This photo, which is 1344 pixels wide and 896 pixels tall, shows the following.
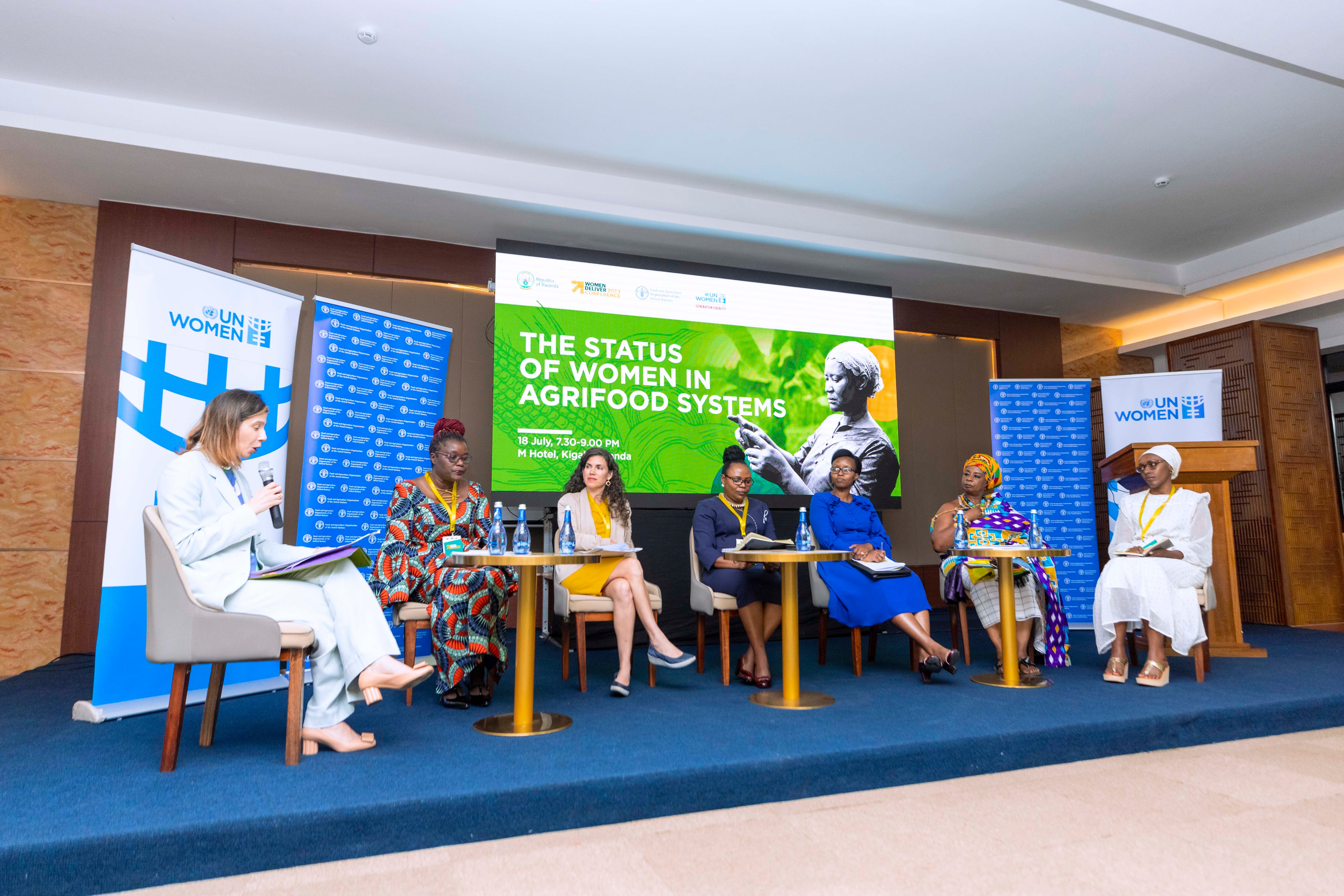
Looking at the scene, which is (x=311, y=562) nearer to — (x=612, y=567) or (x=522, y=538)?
(x=522, y=538)

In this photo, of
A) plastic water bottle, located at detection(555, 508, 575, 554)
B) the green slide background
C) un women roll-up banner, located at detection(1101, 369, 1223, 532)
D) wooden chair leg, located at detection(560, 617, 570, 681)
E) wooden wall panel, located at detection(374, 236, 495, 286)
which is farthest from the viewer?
un women roll-up banner, located at detection(1101, 369, 1223, 532)

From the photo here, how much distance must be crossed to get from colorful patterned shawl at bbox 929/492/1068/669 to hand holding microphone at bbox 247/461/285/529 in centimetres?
304

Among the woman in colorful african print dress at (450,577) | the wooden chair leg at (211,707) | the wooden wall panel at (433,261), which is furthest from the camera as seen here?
the wooden wall panel at (433,261)

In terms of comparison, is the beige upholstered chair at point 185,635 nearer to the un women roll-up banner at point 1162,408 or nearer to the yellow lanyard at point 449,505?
the yellow lanyard at point 449,505

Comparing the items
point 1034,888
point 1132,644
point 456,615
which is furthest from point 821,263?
point 1034,888

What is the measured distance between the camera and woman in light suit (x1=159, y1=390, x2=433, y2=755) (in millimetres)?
2314

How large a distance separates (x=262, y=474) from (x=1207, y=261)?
7.49 metres

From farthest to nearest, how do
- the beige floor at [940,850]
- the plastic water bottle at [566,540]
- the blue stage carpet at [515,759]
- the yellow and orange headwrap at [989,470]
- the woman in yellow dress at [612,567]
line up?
1. the yellow and orange headwrap at [989,470]
2. the woman in yellow dress at [612,567]
3. the plastic water bottle at [566,540]
4. the blue stage carpet at [515,759]
5. the beige floor at [940,850]

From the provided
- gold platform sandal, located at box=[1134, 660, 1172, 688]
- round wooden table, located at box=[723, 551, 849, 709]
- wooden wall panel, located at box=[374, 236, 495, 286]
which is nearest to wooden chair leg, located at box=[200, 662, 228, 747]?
round wooden table, located at box=[723, 551, 849, 709]

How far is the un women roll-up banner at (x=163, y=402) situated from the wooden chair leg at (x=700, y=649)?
78.4 inches

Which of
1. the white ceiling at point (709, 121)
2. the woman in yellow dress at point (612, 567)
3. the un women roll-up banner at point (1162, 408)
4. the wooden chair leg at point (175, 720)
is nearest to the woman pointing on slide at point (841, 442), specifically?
the white ceiling at point (709, 121)

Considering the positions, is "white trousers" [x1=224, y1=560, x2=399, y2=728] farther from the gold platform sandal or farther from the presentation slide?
the gold platform sandal

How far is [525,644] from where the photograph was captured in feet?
9.03

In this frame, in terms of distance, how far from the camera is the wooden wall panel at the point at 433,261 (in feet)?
17.1
